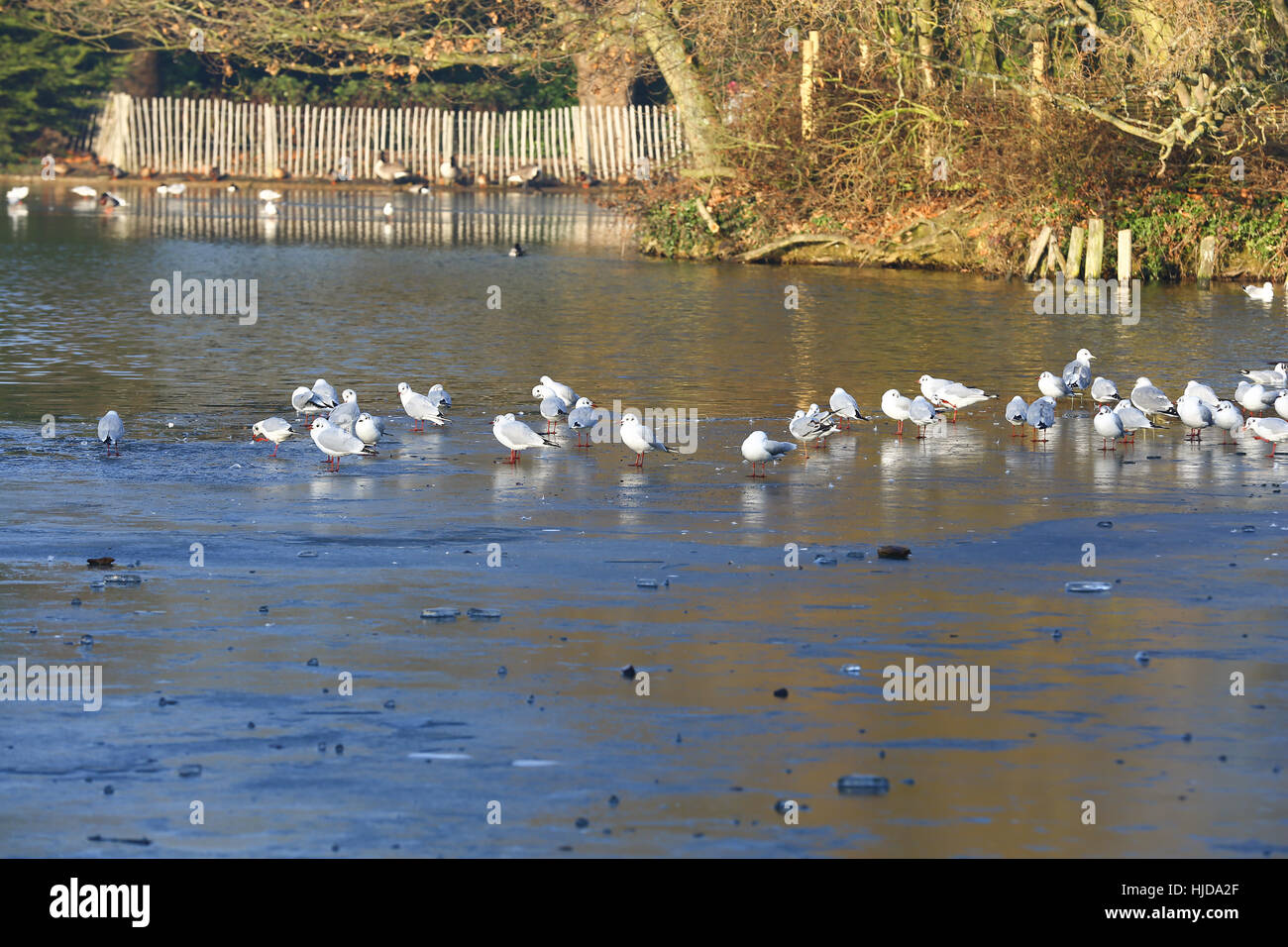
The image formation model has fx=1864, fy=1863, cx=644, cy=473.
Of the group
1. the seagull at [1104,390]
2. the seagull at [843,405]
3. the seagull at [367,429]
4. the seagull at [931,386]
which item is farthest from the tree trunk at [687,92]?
the seagull at [367,429]

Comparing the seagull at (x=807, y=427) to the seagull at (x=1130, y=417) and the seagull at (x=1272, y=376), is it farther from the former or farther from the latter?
the seagull at (x=1272, y=376)

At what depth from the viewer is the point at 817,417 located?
14.9m

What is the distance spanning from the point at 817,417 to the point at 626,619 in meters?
5.45

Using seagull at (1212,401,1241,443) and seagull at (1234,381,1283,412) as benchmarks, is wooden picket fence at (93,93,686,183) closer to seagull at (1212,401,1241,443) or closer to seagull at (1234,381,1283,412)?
seagull at (1234,381,1283,412)

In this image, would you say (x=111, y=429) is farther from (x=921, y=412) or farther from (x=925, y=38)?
(x=925, y=38)

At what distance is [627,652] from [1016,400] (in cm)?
739

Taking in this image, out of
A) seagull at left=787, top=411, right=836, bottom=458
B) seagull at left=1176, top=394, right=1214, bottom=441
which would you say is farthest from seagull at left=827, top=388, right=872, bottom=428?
seagull at left=1176, top=394, right=1214, bottom=441

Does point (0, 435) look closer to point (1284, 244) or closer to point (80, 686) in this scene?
point (80, 686)

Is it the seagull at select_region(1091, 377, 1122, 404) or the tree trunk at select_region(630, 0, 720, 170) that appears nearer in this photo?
the seagull at select_region(1091, 377, 1122, 404)

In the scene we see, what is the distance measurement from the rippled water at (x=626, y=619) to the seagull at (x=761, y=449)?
20 centimetres

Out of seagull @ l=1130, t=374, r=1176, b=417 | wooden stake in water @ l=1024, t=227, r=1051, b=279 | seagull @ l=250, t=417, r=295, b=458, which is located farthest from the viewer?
wooden stake in water @ l=1024, t=227, r=1051, b=279

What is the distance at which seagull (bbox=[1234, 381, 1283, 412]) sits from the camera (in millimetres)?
16062

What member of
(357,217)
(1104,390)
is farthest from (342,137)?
(1104,390)

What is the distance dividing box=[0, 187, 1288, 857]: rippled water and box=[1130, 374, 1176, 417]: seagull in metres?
0.28
